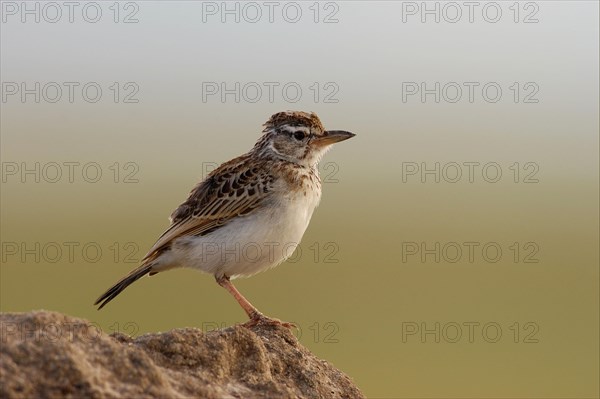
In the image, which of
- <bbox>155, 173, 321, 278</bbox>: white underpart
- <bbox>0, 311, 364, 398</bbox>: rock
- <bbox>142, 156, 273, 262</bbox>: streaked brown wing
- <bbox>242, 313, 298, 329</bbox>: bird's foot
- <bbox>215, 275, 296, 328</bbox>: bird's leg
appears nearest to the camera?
<bbox>0, 311, 364, 398</bbox>: rock

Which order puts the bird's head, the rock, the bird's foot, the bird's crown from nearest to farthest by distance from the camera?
1. the rock
2. the bird's foot
3. the bird's head
4. the bird's crown

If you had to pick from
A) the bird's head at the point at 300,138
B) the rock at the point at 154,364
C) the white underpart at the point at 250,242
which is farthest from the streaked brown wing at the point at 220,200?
the rock at the point at 154,364

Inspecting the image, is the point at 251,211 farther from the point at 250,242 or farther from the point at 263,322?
the point at 263,322

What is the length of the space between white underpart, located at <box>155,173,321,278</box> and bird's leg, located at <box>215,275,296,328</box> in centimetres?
11

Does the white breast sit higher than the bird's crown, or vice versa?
the bird's crown

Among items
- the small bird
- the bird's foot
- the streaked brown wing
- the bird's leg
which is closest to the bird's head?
the small bird

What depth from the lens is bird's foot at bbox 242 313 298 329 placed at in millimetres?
8461

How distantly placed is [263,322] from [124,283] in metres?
2.21

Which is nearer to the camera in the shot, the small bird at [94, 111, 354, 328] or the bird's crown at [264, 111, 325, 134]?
the small bird at [94, 111, 354, 328]

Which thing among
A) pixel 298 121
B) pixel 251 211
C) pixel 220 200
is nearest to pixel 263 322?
pixel 251 211

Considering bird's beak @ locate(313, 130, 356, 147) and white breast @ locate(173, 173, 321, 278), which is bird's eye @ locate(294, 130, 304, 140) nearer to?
bird's beak @ locate(313, 130, 356, 147)

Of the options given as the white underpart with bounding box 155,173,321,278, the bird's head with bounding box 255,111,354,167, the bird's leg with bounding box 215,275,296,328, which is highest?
the bird's head with bounding box 255,111,354,167

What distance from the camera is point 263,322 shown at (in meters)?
8.67

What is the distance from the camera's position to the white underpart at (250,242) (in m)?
9.59
